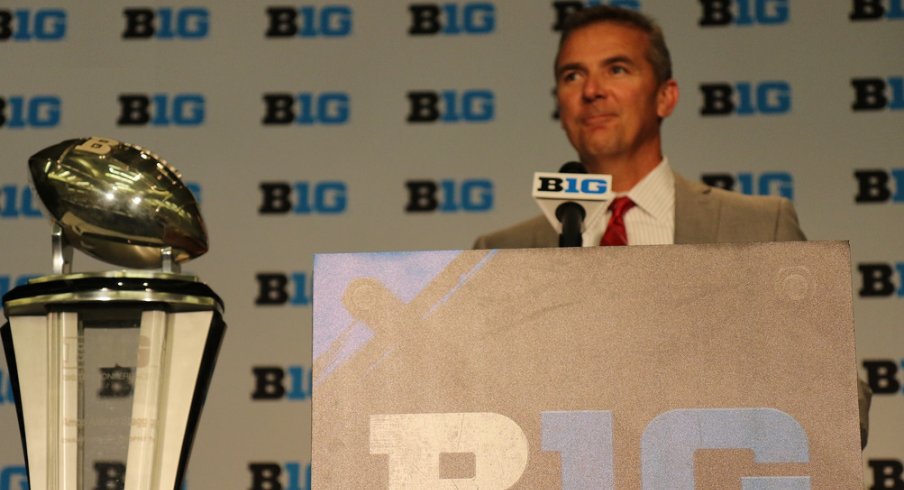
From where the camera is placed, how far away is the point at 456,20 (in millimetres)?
3498

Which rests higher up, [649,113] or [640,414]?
[649,113]

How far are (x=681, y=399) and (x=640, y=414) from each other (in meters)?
0.04

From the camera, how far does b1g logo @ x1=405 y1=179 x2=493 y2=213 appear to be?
11.1 ft

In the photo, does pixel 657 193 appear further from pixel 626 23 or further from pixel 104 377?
pixel 104 377

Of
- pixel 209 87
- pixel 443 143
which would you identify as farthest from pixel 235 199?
pixel 443 143

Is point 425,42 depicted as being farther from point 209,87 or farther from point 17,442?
point 17,442

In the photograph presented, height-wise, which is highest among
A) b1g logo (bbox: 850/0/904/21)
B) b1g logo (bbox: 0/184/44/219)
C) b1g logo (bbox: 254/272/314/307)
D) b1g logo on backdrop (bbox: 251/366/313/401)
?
b1g logo (bbox: 850/0/904/21)

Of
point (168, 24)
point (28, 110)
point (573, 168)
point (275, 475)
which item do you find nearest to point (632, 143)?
point (573, 168)

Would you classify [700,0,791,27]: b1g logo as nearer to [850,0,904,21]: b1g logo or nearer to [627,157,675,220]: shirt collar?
[850,0,904,21]: b1g logo

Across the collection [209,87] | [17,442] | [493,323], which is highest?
[209,87]

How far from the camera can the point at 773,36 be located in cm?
340

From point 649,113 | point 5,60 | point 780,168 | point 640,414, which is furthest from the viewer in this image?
point 5,60

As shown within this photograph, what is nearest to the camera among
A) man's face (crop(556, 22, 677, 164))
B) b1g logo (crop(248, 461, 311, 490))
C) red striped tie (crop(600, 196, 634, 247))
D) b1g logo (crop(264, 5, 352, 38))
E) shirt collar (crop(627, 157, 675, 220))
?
red striped tie (crop(600, 196, 634, 247))

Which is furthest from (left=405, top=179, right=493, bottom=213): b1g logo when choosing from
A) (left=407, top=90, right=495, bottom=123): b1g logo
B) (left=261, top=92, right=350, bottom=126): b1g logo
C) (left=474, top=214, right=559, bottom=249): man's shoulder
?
(left=474, top=214, right=559, bottom=249): man's shoulder
